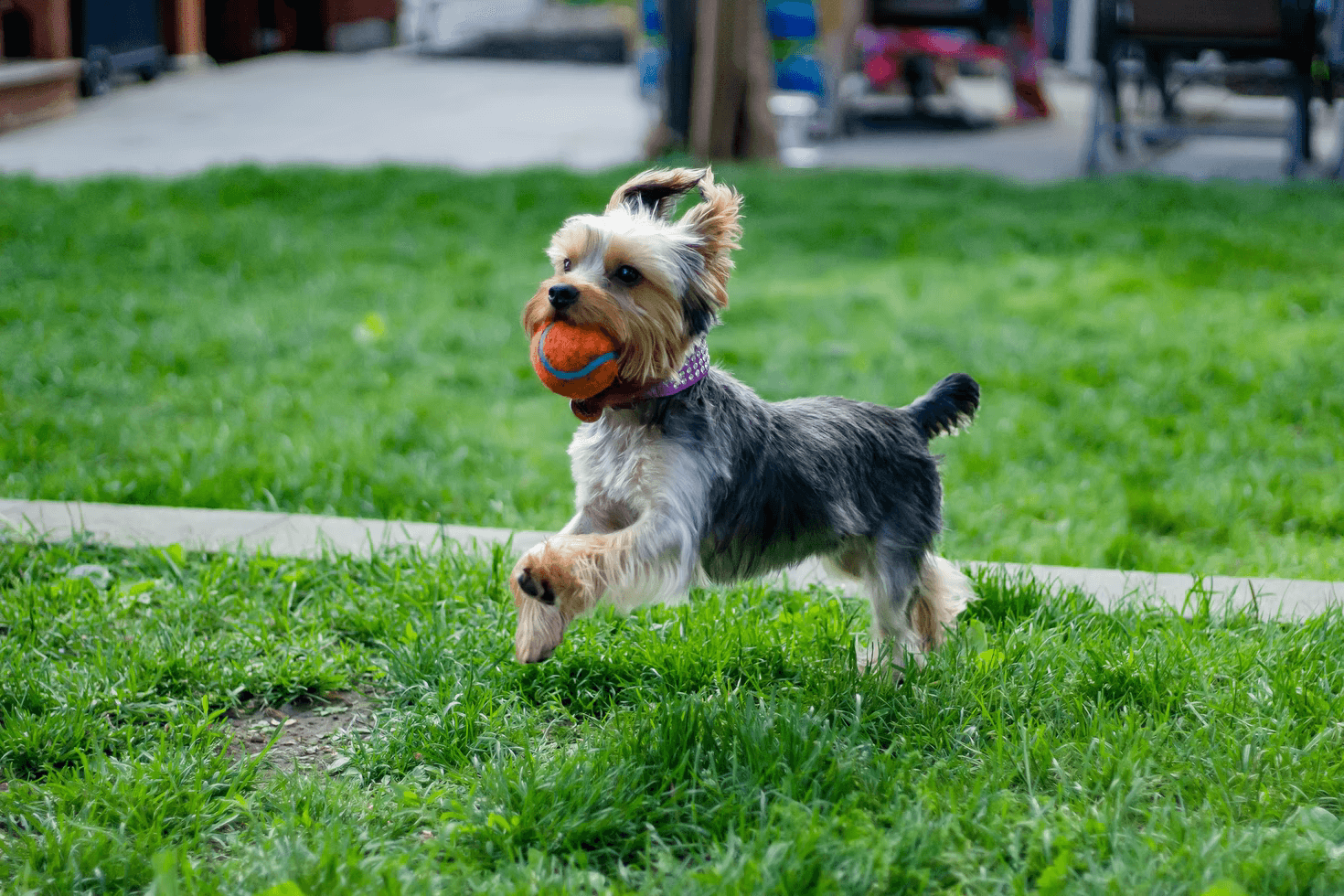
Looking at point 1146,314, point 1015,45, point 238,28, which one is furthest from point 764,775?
point 238,28

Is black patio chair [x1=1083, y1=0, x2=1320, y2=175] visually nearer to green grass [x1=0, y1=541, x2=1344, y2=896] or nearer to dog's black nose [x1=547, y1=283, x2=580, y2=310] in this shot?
green grass [x1=0, y1=541, x2=1344, y2=896]

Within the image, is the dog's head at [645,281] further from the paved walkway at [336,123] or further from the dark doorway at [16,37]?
the dark doorway at [16,37]

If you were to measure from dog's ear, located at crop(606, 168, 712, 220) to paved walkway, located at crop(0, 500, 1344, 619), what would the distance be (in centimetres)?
125

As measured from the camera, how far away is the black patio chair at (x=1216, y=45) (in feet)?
37.5

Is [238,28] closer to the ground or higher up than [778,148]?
higher up

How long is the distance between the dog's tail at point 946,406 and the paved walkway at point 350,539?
0.73 metres

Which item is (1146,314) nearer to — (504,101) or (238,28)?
(504,101)

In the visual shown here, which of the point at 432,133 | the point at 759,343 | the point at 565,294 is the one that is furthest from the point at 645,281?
the point at 432,133

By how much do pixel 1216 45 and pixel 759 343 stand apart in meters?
6.75

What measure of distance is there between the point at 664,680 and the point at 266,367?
4135 millimetres

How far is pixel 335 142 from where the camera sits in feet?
46.9

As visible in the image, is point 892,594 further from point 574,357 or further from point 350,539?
point 350,539

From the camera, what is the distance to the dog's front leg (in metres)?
2.66

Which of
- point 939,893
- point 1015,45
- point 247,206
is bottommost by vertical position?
point 939,893
